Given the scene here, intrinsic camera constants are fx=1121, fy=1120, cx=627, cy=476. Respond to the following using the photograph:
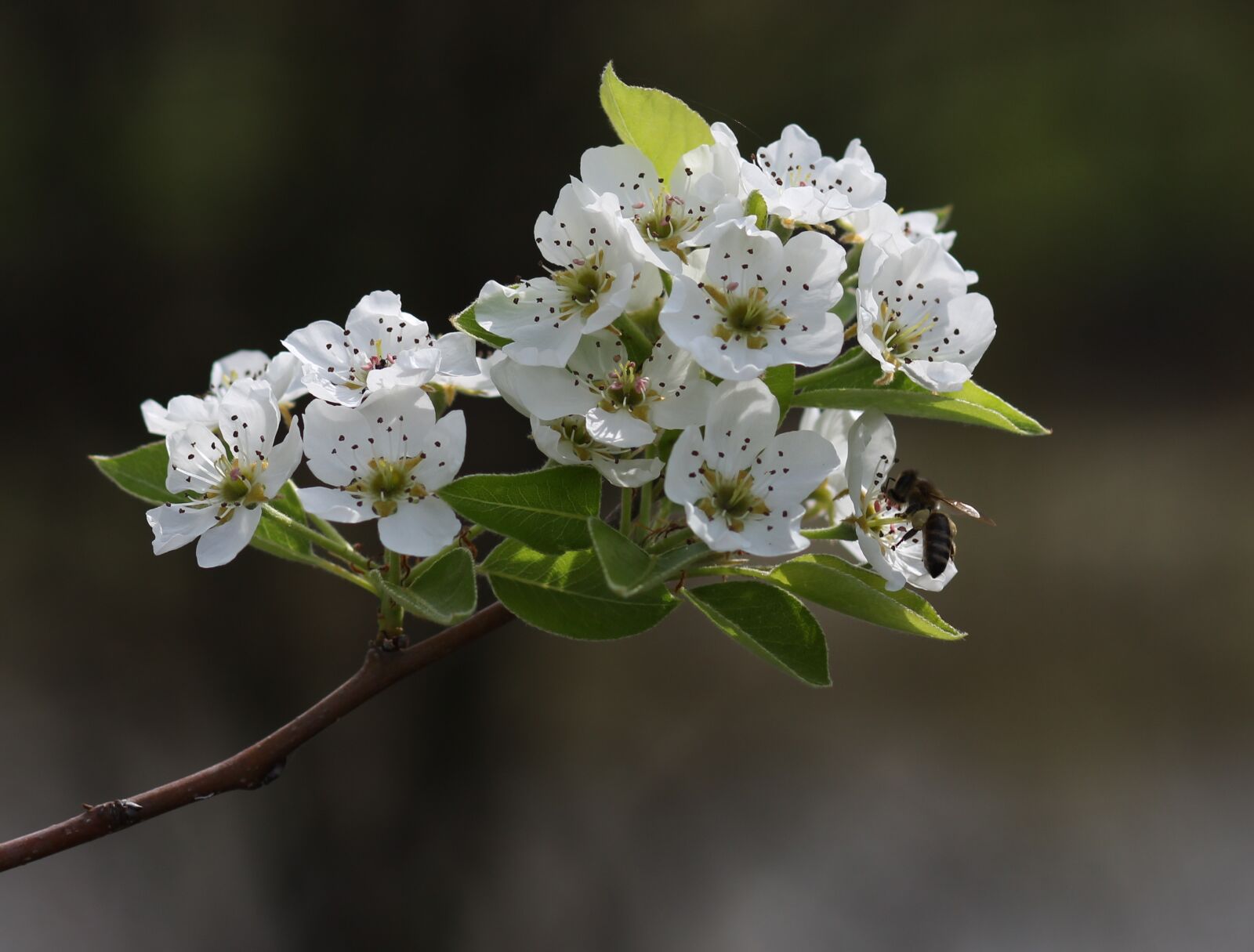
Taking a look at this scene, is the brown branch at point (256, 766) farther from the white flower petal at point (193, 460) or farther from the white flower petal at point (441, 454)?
the white flower petal at point (193, 460)

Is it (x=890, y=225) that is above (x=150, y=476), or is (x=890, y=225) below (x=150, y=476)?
above

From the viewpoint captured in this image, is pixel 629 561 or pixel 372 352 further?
pixel 372 352

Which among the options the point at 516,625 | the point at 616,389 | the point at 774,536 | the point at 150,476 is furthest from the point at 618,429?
the point at 516,625

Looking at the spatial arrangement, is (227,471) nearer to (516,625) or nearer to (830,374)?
(830,374)

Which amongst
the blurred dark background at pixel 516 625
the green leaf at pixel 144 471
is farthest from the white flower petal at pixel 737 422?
the blurred dark background at pixel 516 625

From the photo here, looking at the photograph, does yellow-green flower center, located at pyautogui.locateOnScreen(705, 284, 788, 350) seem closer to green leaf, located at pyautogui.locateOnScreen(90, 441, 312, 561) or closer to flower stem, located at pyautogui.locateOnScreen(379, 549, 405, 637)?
flower stem, located at pyautogui.locateOnScreen(379, 549, 405, 637)

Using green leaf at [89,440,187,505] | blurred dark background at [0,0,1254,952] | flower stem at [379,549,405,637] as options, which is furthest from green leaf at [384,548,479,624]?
blurred dark background at [0,0,1254,952]
